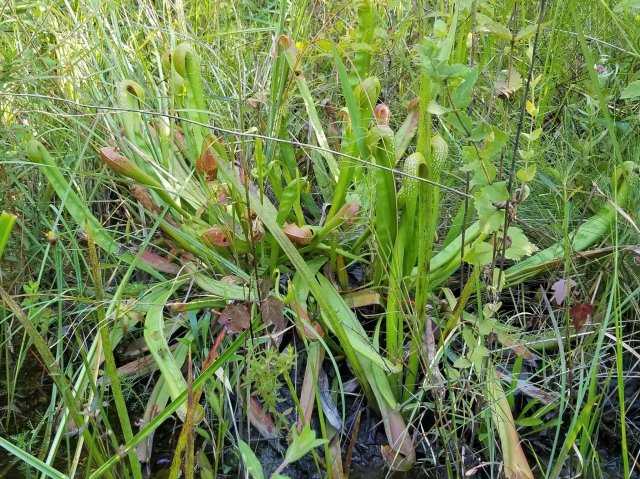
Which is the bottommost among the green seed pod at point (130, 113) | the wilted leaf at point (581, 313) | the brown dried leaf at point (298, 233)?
the wilted leaf at point (581, 313)

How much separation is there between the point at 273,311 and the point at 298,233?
0.23 meters

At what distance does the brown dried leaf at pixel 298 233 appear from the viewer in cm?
139

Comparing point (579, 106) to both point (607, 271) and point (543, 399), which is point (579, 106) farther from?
point (543, 399)

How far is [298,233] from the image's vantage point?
4.55 ft

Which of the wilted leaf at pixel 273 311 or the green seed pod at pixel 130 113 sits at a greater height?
the green seed pod at pixel 130 113

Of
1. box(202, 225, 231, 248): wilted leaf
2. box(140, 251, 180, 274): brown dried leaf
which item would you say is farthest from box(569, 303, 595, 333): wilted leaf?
box(140, 251, 180, 274): brown dried leaf

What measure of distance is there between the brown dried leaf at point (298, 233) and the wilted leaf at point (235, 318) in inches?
8.9

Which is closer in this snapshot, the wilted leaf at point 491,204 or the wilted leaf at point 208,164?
the wilted leaf at point 491,204

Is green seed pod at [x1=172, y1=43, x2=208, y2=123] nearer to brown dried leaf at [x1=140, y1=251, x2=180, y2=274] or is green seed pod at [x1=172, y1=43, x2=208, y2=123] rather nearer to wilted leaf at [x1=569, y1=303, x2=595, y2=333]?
brown dried leaf at [x1=140, y1=251, x2=180, y2=274]

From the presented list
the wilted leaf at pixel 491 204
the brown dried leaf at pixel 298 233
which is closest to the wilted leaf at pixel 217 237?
the brown dried leaf at pixel 298 233

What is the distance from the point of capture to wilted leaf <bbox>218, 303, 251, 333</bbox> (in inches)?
47.0

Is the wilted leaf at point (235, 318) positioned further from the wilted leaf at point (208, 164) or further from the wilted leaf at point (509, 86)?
the wilted leaf at point (509, 86)

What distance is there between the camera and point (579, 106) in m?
1.70

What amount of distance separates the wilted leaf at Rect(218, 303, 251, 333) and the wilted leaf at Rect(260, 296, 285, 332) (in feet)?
0.10
